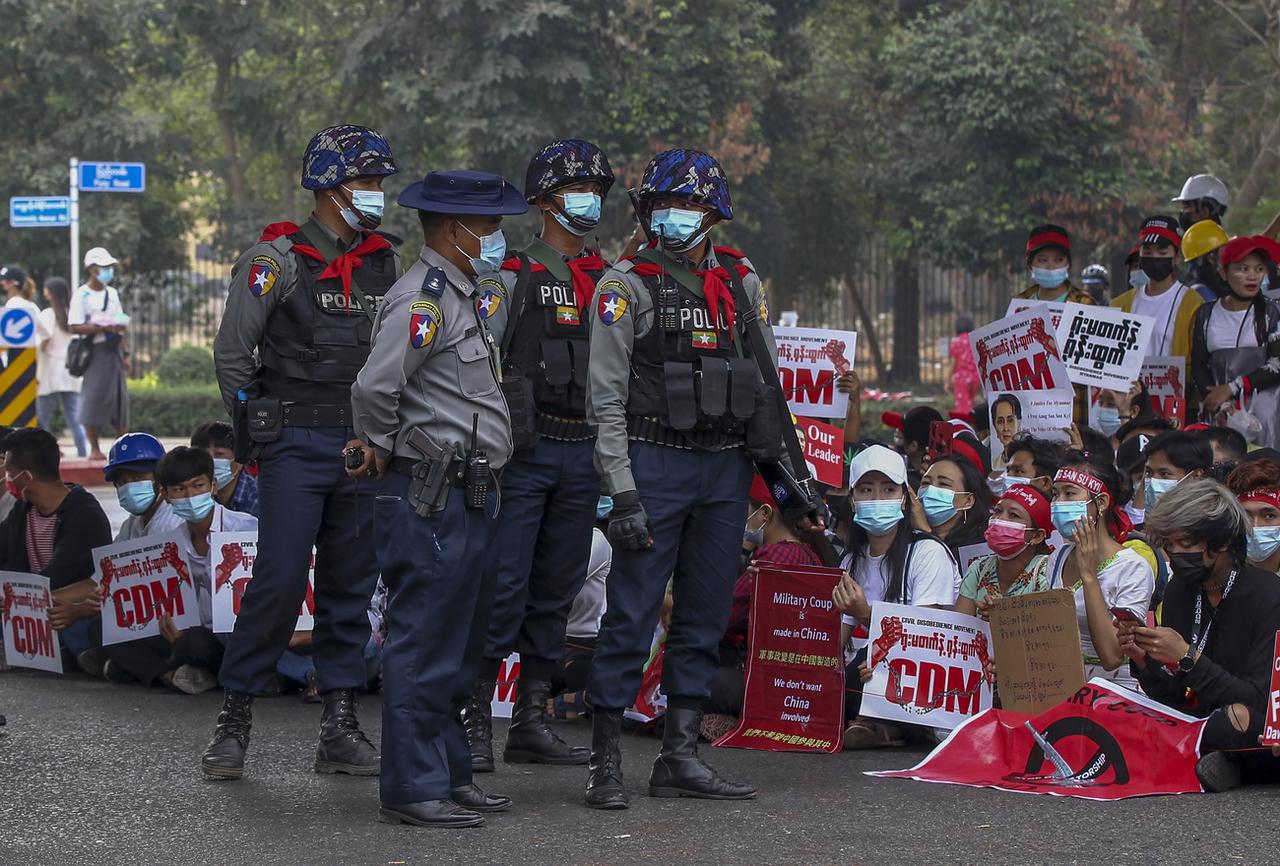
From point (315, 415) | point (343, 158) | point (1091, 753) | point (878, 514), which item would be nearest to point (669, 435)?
point (315, 415)

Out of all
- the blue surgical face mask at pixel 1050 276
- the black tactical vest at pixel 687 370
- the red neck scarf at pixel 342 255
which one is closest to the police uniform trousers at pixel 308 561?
the red neck scarf at pixel 342 255

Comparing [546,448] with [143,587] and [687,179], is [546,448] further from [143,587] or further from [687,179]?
[143,587]

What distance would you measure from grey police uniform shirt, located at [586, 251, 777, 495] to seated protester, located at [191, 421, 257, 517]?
341 centimetres

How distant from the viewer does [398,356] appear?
6.12 metres

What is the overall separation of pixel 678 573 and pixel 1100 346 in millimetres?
3827

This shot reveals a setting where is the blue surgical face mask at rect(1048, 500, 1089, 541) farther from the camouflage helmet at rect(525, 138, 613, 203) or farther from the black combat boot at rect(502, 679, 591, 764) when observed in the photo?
the camouflage helmet at rect(525, 138, 613, 203)

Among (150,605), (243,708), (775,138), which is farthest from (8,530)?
(775,138)

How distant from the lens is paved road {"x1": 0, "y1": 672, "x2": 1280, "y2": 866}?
5.83 metres

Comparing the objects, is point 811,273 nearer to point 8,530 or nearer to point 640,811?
point 8,530

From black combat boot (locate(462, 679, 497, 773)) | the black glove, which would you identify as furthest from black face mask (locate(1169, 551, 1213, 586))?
black combat boot (locate(462, 679, 497, 773))

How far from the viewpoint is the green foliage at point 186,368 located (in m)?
28.9

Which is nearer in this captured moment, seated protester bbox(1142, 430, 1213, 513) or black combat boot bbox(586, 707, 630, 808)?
black combat boot bbox(586, 707, 630, 808)

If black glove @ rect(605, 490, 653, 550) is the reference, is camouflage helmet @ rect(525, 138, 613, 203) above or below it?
above

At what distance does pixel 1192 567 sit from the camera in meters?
6.79
